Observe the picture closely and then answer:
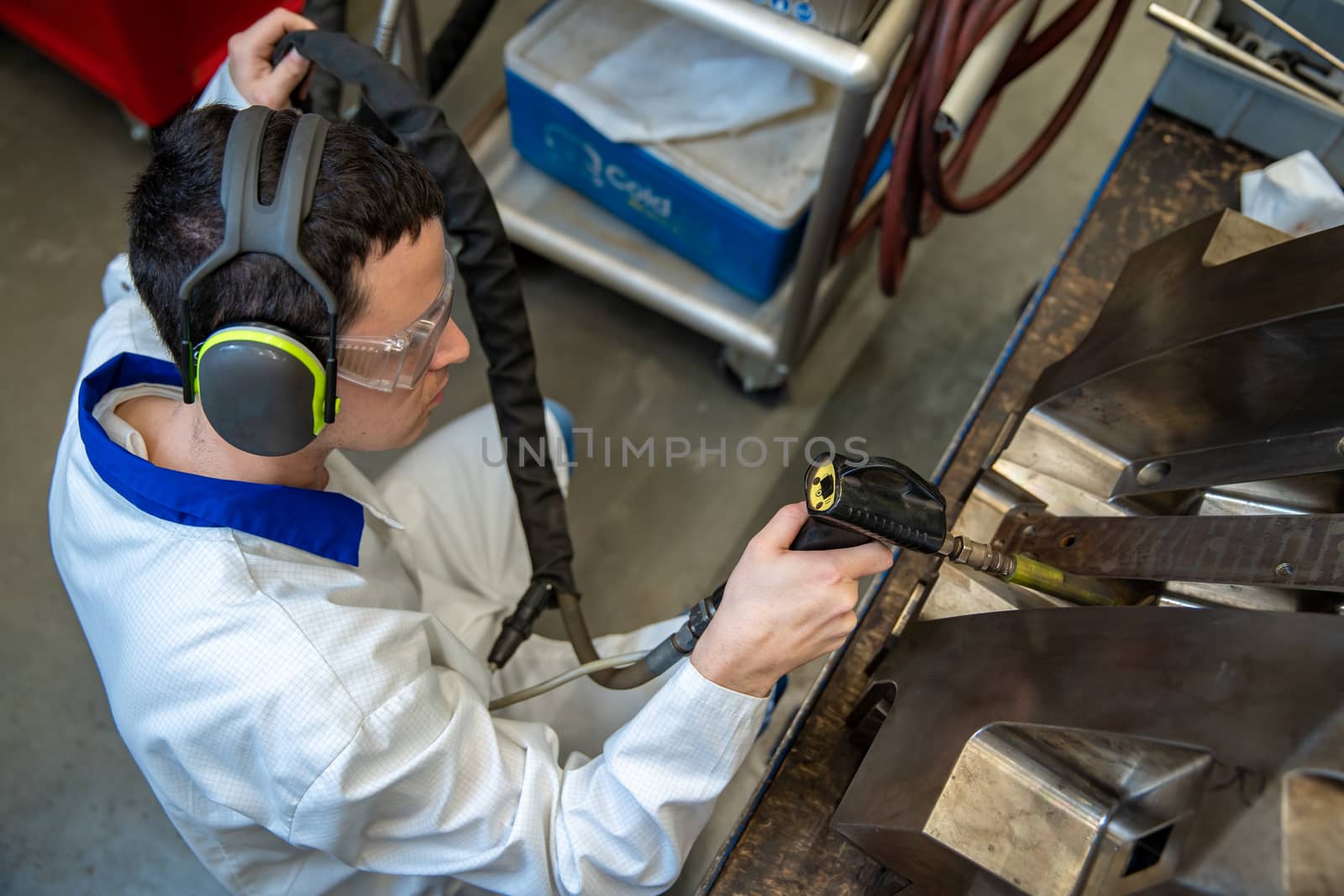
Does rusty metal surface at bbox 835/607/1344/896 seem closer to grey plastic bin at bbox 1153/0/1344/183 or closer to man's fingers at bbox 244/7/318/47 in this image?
grey plastic bin at bbox 1153/0/1344/183

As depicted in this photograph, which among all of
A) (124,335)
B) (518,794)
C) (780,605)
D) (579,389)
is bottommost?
(579,389)

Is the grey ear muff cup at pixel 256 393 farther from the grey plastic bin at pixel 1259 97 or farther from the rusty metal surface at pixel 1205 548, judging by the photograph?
the grey plastic bin at pixel 1259 97

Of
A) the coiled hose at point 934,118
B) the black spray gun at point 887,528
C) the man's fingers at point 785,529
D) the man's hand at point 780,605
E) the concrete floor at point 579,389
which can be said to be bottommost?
the concrete floor at point 579,389

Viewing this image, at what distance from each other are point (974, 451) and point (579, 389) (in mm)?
1006

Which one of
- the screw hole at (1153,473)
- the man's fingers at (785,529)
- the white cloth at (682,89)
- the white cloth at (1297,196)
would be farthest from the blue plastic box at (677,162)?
the man's fingers at (785,529)

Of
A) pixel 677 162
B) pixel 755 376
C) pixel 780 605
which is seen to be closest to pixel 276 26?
pixel 677 162

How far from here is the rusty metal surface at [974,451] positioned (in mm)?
854

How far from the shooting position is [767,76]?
5.50 feet

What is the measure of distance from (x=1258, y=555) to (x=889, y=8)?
0.86 metres

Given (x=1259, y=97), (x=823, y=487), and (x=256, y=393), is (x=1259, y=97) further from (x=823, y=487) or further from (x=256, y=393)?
(x=256, y=393)

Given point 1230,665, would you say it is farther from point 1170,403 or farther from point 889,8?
point 889,8

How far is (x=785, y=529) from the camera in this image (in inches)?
32.2

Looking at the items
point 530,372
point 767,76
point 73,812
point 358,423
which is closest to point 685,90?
point 767,76

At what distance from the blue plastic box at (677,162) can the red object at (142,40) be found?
0.54 m
